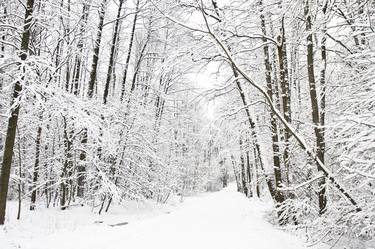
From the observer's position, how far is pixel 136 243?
22.6 feet

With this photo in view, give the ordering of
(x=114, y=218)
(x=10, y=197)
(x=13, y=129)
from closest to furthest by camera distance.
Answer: (x=13, y=129) → (x=114, y=218) → (x=10, y=197)

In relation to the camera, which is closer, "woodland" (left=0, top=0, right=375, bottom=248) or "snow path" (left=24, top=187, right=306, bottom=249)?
"woodland" (left=0, top=0, right=375, bottom=248)

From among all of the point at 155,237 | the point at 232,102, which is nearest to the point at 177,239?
the point at 155,237

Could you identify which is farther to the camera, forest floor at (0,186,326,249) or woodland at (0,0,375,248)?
forest floor at (0,186,326,249)

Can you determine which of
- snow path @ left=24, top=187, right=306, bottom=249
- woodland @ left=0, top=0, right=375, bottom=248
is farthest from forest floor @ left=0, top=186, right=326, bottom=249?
woodland @ left=0, top=0, right=375, bottom=248

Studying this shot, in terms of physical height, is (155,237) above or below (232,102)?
below

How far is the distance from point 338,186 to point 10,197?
1902 centimetres

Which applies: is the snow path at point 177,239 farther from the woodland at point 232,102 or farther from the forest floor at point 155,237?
the woodland at point 232,102

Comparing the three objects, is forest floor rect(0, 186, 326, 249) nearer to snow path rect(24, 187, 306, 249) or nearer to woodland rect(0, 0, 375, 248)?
snow path rect(24, 187, 306, 249)

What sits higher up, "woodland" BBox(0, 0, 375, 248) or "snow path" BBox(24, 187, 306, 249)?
"woodland" BBox(0, 0, 375, 248)

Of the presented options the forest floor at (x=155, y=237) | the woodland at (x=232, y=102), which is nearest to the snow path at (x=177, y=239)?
the forest floor at (x=155, y=237)

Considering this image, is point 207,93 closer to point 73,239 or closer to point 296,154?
point 73,239

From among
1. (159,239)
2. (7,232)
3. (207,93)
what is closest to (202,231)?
(159,239)

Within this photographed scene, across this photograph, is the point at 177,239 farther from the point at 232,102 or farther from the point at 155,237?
the point at 232,102
